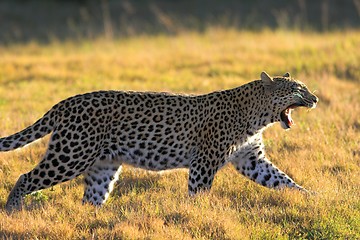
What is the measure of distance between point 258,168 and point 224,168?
0.97 meters

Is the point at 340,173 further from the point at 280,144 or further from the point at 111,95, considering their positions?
the point at 111,95

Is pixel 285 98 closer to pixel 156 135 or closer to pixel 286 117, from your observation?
pixel 286 117

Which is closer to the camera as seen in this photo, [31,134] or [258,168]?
[31,134]

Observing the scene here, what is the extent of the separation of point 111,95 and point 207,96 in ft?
3.82

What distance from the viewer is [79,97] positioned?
866 centimetres

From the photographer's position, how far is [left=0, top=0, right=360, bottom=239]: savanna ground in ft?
25.2

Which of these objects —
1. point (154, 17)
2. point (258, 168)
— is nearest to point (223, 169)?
point (258, 168)

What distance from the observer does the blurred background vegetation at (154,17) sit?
24.2 metres

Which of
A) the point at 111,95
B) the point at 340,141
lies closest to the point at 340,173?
the point at 340,141

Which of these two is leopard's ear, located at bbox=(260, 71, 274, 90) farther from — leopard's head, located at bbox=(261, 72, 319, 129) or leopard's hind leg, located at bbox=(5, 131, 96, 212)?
leopard's hind leg, located at bbox=(5, 131, 96, 212)

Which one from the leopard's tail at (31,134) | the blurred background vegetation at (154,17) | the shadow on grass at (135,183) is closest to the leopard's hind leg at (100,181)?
the shadow on grass at (135,183)

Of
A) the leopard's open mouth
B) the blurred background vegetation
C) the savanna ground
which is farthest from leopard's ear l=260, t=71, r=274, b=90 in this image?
the blurred background vegetation

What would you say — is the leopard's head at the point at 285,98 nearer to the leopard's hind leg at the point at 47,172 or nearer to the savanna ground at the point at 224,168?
the savanna ground at the point at 224,168

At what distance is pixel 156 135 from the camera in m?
8.84
